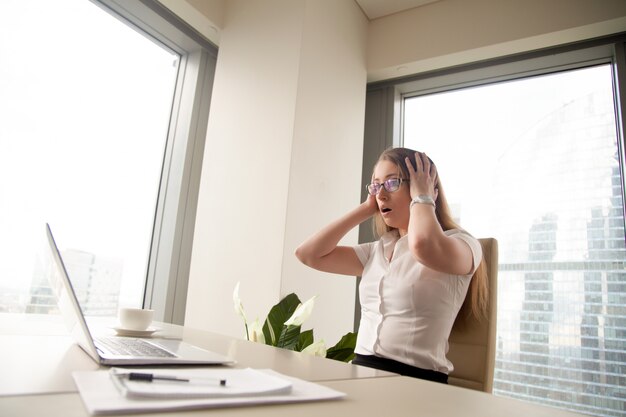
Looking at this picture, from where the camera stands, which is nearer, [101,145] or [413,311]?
[413,311]

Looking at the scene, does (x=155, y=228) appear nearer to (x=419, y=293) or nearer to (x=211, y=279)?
(x=211, y=279)

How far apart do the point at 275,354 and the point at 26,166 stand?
5.23 ft

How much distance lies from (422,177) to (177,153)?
1.50 m

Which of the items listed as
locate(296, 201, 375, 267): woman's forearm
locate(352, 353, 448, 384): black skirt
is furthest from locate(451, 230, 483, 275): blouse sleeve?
locate(296, 201, 375, 267): woman's forearm

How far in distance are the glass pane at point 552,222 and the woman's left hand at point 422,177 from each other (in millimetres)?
1107

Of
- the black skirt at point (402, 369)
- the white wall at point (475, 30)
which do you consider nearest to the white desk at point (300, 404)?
the black skirt at point (402, 369)

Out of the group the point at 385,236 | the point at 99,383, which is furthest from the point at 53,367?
the point at 385,236

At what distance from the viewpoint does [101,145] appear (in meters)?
2.15

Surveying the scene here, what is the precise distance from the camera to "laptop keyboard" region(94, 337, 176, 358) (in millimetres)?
657

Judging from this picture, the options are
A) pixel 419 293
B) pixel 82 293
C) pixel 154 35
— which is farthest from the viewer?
pixel 154 35

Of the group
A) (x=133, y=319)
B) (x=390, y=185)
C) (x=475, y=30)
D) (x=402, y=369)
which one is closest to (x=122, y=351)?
(x=133, y=319)

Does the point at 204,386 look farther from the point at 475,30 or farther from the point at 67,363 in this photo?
the point at 475,30

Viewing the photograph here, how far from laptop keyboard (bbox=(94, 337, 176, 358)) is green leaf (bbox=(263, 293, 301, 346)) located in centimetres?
80

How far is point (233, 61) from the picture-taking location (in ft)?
8.16
